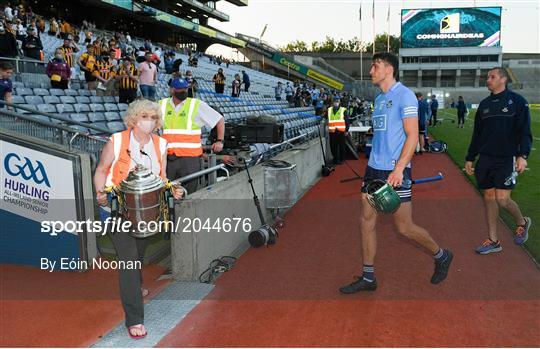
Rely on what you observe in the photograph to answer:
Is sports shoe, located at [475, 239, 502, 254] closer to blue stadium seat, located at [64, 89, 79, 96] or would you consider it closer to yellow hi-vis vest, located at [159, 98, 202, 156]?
yellow hi-vis vest, located at [159, 98, 202, 156]

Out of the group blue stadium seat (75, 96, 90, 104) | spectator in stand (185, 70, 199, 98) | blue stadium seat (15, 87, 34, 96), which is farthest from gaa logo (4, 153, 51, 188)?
spectator in stand (185, 70, 199, 98)

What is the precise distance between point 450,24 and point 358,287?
82.5m

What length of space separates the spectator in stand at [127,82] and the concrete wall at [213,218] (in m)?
6.05

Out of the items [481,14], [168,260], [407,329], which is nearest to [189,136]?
[168,260]

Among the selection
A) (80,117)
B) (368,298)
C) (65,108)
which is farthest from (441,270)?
(65,108)

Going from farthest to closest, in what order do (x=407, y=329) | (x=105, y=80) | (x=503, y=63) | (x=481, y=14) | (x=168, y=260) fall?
(x=503, y=63), (x=481, y=14), (x=105, y=80), (x=168, y=260), (x=407, y=329)

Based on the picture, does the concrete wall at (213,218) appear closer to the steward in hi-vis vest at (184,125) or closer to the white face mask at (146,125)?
the steward in hi-vis vest at (184,125)

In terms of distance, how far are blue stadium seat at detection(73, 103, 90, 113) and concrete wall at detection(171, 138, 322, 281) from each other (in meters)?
5.01

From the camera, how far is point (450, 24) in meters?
78.1

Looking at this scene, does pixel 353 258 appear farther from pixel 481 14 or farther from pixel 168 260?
pixel 481 14

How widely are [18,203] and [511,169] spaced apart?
5.44 m

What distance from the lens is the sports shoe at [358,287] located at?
4.57m

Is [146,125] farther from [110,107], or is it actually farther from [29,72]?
[29,72]

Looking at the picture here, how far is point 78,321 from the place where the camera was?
405 centimetres
